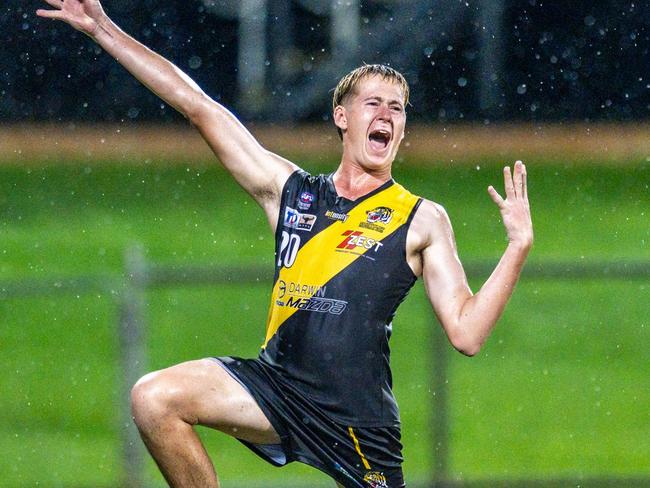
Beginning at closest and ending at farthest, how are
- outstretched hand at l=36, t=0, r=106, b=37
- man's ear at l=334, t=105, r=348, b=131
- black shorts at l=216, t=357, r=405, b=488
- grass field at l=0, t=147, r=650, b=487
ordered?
black shorts at l=216, t=357, r=405, b=488 < outstretched hand at l=36, t=0, r=106, b=37 < man's ear at l=334, t=105, r=348, b=131 < grass field at l=0, t=147, r=650, b=487

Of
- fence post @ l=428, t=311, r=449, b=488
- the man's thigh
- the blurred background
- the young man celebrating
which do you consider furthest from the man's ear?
the blurred background

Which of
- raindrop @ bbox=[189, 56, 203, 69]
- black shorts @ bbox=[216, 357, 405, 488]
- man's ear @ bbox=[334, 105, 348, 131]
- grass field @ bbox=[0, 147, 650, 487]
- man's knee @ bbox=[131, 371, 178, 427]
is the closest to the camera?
man's knee @ bbox=[131, 371, 178, 427]

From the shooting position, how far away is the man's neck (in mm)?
5992

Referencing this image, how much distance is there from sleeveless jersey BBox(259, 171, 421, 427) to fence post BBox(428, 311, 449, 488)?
2875 mm

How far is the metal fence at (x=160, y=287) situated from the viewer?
8.60 metres

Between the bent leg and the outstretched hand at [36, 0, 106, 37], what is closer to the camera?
the bent leg

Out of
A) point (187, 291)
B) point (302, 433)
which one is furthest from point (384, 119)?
point (187, 291)

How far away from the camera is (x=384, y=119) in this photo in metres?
5.95

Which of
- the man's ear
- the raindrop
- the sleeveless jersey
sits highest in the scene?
the raindrop

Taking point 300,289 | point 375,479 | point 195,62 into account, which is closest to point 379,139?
point 300,289

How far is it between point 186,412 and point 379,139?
1481 mm

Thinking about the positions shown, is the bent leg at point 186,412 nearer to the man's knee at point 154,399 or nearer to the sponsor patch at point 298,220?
the man's knee at point 154,399

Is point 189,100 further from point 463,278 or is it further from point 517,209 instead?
point 517,209

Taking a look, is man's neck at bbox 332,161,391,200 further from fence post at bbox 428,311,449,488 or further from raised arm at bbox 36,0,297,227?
fence post at bbox 428,311,449,488
